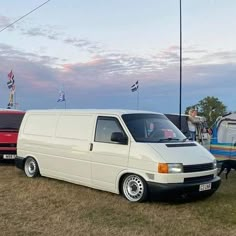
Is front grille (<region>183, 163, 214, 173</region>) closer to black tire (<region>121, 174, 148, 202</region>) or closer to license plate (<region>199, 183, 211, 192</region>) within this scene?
license plate (<region>199, 183, 211, 192</region>)

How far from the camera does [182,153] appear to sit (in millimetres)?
8156

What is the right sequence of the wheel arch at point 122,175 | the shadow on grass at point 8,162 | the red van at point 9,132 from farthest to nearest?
the shadow on grass at point 8,162, the red van at point 9,132, the wheel arch at point 122,175

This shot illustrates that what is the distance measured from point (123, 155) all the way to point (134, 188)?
68 centimetres

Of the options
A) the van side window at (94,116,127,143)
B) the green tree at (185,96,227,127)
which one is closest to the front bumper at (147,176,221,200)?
the van side window at (94,116,127,143)

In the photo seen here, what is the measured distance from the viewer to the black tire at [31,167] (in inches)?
425

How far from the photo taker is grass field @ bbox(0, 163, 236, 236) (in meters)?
6.37

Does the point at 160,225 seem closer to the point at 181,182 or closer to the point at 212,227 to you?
the point at 212,227

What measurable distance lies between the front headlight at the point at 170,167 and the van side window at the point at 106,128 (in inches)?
52.1

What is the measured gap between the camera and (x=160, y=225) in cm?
666

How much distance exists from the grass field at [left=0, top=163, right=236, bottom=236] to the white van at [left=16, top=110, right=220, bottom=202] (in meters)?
0.29

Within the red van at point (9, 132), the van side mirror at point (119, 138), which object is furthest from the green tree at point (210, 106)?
the van side mirror at point (119, 138)

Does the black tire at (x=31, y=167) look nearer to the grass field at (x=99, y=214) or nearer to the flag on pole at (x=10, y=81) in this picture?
the grass field at (x=99, y=214)

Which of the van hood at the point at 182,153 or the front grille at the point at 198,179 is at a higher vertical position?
the van hood at the point at 182,153

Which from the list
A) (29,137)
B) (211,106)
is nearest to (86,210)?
(29,137)
